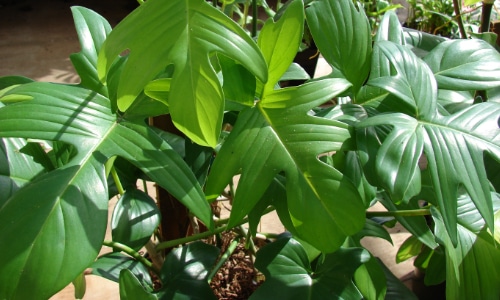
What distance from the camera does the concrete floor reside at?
1.92m

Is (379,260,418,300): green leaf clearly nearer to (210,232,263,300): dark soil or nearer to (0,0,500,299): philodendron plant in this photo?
(0,0,500,299): philodendron plant

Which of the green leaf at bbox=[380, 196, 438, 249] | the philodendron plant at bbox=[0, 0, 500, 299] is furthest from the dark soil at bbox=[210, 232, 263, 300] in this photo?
the green leaf at bbox=[380, 196, 438, 249]

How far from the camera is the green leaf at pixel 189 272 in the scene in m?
0.60

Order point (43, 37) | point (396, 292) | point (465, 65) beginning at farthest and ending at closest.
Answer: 1. point (43, 37)
2. point (396, 292)
3. point (465, 65)

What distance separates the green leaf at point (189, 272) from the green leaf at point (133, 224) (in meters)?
0.07

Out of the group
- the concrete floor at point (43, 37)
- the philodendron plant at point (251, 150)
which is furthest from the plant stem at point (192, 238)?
the concrete floor at point (43, 37)

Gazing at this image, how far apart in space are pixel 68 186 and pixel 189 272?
0.77 feet

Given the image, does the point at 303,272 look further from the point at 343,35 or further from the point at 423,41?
the point at 423,41

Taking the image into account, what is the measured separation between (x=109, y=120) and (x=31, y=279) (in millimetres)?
201

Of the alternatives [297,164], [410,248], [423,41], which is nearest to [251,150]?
[297,164]

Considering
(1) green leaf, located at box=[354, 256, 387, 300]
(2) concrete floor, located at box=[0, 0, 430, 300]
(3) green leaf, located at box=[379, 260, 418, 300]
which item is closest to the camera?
(1) green leaf, located at box=[354, 256, 387, 300]

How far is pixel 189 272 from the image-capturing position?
63cm

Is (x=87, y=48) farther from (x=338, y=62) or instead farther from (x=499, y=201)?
(x=499, y=201)

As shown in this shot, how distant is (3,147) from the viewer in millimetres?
556
